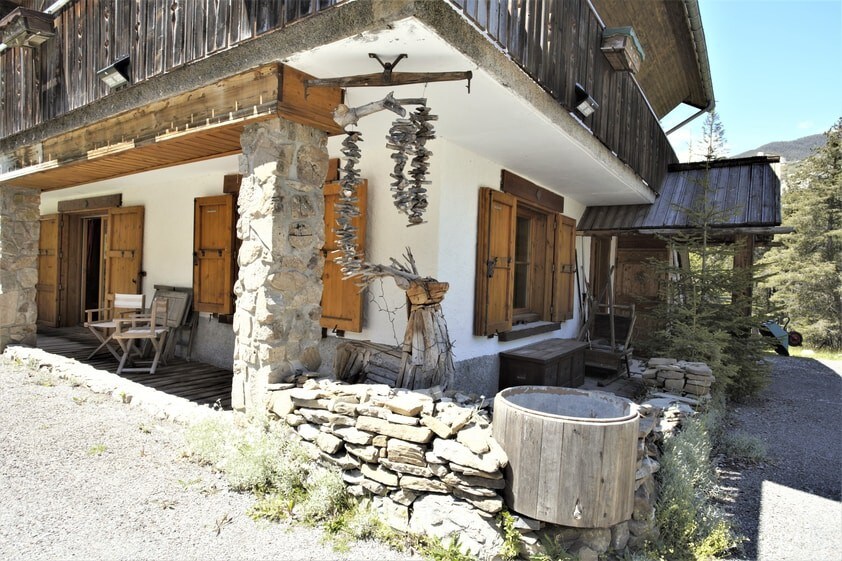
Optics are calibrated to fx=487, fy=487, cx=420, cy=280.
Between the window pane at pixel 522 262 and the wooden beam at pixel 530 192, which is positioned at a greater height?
the wooden beam at pixel 530 192

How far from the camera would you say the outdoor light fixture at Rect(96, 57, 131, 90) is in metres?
4.44

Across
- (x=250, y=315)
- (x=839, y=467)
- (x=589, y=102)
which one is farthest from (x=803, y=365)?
(x=250, y=315)

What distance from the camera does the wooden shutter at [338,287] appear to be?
4.94 m

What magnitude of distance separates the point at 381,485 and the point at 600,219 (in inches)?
261

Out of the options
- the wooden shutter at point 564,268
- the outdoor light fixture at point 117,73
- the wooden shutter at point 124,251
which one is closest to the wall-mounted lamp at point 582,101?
the wooden shutter at point 564,268

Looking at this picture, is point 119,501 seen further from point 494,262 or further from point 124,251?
point 124,251

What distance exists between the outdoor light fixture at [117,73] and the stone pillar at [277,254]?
66.6 inches

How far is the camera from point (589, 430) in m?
2.56

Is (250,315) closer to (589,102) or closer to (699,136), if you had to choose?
(589,102)

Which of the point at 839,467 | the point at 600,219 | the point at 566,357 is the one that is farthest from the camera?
the point at 600,219

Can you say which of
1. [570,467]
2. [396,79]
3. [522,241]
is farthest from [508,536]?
[522,241]

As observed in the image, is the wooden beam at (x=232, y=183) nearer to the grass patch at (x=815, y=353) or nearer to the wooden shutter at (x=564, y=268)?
the wooden shutter at (x=564, y=268)

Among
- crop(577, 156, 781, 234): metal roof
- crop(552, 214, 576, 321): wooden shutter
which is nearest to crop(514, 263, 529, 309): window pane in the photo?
crop(552, 214, 576, 321): wooden shutter

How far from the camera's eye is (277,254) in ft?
11.6
